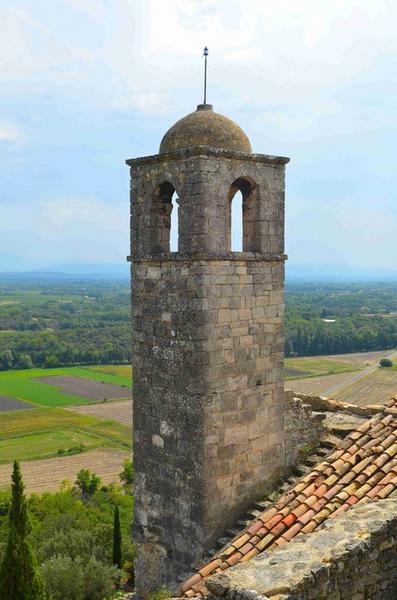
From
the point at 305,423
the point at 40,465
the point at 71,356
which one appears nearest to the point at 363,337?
the point at 71,356

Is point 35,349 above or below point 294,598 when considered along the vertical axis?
below

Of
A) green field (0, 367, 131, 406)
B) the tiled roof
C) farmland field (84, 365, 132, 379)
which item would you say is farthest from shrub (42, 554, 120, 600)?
A: farmland field (84, 365, 132, 379)

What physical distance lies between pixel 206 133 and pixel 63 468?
126ft

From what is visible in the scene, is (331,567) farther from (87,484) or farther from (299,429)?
(87,484)

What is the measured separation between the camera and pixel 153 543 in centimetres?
823

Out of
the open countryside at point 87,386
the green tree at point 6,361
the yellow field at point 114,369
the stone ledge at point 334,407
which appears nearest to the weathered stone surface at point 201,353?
the stone ledge at point 334,407

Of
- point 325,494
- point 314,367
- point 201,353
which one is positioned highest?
point 201,353

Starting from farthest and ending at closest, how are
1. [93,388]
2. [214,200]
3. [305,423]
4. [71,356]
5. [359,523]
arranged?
[71,356]
[93,388]
[305,423]
[214,200]
[359,523]

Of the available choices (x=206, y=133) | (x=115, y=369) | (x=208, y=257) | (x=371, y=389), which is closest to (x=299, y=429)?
(x=208, y=257)

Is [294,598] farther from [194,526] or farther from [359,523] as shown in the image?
[194,526]

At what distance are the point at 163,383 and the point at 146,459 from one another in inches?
46.6

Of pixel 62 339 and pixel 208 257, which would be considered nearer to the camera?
pixel 208 257

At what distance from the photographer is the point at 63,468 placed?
42438 millimetres

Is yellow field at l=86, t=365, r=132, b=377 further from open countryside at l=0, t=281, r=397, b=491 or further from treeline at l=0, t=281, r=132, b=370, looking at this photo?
treeline at l=0, t=281, r=132, b=370
